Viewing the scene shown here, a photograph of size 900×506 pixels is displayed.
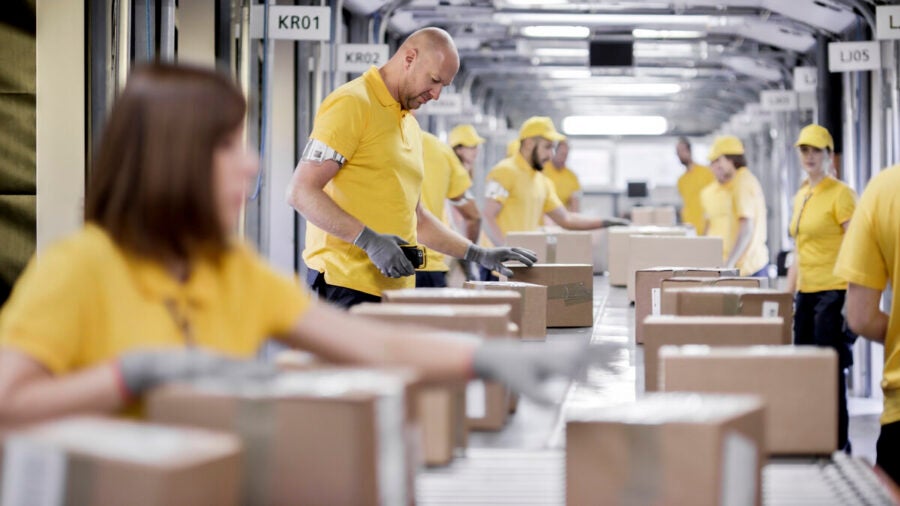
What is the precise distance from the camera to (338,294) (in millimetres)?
3357

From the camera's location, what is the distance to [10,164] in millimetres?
5273

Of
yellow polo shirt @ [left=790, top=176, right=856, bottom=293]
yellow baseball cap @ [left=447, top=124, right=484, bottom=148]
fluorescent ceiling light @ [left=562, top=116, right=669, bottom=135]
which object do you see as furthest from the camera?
fluorescent ceiling light @ [left=562, top=116, right=669, bottom=135]

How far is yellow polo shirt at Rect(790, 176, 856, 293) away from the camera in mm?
6016

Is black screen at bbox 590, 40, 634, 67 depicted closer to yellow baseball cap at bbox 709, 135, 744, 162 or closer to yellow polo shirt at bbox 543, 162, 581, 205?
yellow polo shirt at bbox 543, 162, 581, 205

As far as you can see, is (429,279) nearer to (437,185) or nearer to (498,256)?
(437,185)

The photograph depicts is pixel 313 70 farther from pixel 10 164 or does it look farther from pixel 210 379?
pixel 210 379

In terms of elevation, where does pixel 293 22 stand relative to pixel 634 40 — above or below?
below

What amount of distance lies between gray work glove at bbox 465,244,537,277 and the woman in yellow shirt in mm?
2236

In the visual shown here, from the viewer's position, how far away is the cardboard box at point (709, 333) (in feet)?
7.34

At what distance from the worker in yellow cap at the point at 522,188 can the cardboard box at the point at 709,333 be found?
512cm

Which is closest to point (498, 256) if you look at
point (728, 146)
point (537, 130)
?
point (537, 130)

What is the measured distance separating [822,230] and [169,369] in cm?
522

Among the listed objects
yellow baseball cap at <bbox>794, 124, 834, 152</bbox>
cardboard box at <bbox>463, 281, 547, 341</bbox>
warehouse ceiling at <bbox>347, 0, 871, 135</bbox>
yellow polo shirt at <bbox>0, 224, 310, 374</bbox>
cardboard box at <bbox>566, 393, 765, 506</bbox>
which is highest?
warehouse ceiling at <bbox>347, 0, 871, 135</bbox>

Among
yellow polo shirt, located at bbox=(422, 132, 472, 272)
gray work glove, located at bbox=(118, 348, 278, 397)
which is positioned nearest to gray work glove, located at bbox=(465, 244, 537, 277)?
yellow polo shirt, located at bbox=(422, 132, 472, 272)
